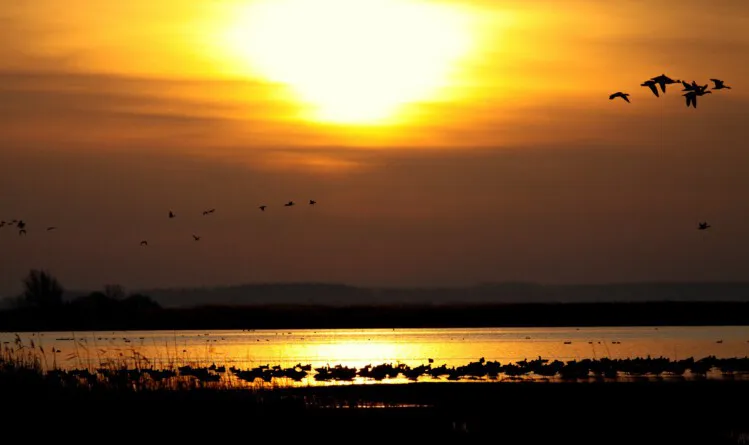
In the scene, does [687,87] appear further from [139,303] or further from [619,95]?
[139,303]

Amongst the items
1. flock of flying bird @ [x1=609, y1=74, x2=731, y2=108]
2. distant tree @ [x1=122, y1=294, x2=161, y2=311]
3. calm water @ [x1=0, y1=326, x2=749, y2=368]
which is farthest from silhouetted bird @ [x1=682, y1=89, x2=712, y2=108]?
distant tree @ [x1=122, y1=294, x2=161, y2=311]

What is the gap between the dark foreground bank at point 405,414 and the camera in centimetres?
2558

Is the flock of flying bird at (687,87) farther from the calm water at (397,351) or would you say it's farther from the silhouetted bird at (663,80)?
the calm water at (397,351)

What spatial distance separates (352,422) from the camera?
89.9 ft

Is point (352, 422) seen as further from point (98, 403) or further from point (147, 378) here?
point (147, 378)

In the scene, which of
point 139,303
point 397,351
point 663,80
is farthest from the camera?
point 139,303

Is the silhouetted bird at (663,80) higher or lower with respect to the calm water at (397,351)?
higher

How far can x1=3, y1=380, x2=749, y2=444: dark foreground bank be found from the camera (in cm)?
2558

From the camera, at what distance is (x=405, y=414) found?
28.9 meters

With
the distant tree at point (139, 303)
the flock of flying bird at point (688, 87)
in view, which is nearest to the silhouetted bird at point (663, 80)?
the flock of flying bird at point (688, 87)

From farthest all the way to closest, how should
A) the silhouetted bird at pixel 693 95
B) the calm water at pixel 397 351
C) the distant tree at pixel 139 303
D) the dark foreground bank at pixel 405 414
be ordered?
the distant tree at pixel 139 303 < the calm water at pixel 397 351 < the silhouetted bird at pixel 693 95 < the dark foreground bank at pixel 405 414

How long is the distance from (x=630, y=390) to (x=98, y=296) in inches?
3673

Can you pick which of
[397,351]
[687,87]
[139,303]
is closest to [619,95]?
[687,87]

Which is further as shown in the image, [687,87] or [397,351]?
[397,351]
